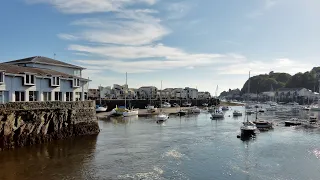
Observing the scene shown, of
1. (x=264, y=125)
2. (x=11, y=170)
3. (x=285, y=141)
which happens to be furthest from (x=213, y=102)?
(x=11, y=170)

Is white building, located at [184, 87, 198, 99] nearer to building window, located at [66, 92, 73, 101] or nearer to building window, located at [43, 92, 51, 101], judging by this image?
building window, located at [66, 92, 73, 101]

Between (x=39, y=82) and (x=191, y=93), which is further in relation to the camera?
(x=191, y=93)

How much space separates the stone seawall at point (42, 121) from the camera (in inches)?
1430

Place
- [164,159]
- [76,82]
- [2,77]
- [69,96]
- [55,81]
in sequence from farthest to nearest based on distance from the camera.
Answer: [76,82], [69,96], [55,81], [2,77], [164,159]

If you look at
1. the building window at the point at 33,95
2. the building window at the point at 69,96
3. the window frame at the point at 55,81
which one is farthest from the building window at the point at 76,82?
the building window at the point at 33,95

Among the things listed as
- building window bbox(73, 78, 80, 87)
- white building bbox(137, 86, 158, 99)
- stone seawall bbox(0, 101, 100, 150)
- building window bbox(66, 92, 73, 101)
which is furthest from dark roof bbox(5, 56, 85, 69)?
white building bbox(137, 86, 158, 99)

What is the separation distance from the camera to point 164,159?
3478 cm

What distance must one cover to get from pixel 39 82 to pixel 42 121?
6.43 meters

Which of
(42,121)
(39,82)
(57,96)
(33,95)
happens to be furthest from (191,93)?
(42,121)

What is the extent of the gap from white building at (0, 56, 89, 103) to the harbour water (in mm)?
7754

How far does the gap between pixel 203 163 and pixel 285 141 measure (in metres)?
22.1

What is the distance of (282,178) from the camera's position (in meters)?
28.7

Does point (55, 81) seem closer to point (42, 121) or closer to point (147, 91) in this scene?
point (42, 121)

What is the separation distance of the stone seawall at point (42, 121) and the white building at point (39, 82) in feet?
8.58
